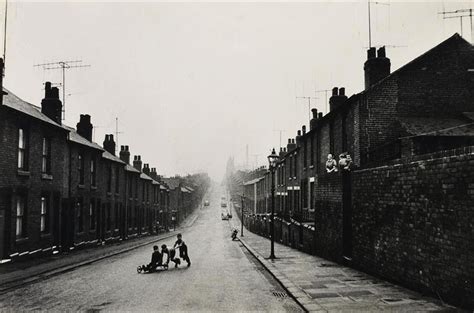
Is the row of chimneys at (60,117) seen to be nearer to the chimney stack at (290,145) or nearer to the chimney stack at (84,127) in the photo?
the chimney stack at (84,127)

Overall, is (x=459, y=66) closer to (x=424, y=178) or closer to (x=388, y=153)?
(x=388, y=153)

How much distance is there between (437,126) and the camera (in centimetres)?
1753

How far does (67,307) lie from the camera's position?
395 inches

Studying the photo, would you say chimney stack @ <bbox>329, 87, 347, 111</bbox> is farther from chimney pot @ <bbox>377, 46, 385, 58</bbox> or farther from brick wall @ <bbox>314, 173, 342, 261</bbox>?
brick wall @ <bbox>314, 173, 342, 261</bbox>

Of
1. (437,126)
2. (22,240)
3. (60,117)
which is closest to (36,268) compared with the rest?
(22,240)

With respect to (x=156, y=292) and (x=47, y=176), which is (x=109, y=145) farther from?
(x=156, y=292)

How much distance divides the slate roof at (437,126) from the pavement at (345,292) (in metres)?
6.45

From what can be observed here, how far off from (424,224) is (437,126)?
27.8 ft

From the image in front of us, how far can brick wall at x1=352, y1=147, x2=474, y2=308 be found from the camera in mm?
8891

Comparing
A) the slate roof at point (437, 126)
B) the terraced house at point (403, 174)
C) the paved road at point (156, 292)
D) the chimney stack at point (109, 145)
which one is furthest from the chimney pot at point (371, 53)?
the chimney stack at point (109, 145)

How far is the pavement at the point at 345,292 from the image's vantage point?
9297 mm

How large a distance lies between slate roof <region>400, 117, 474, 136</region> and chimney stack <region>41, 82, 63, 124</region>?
19.3 metres

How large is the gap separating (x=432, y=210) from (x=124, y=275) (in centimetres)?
1098

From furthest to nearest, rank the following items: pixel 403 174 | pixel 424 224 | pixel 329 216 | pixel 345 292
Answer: pixel 329 216 < pixel 403 174 < pixel 345 292 < pixel 424 224
